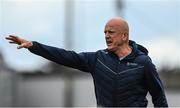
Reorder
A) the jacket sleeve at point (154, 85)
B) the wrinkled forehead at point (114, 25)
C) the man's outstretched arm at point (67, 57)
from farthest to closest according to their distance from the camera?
the man's outstretched arm at point (67, 57), the jacket sleeve at point (154, 85), the wrinkled forehead at point (114, 25)

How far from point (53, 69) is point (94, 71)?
128ft

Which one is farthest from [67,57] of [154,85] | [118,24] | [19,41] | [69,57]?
[154,85]

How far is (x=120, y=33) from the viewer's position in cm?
799

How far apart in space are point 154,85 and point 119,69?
41cm

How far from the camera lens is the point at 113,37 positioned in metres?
7.98

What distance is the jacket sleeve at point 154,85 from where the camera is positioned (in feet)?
26.6

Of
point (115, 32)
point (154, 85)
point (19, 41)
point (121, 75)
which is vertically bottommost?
point (154, 85)

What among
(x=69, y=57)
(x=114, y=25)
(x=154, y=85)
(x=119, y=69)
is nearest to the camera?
(x=114, y=25)

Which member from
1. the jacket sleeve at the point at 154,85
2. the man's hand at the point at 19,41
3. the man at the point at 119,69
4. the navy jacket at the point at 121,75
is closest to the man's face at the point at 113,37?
the man at the point at 119,69

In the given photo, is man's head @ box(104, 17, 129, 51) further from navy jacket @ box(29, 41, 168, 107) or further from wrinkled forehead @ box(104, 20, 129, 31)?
navy jacket @ box(29, 41, 168, 107)

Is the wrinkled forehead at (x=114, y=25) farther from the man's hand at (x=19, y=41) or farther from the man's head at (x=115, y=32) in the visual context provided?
the man's hand at (x=19, y=41)

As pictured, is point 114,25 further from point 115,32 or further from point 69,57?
point 69,57

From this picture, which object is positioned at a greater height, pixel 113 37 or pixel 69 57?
pixel 113 37

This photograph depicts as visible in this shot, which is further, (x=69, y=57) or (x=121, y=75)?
(x=69, y=57)
